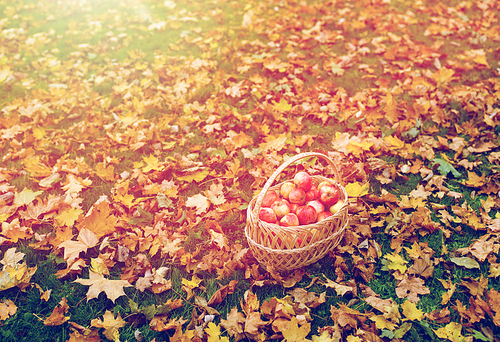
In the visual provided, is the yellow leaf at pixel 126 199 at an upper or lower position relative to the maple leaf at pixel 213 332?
upper

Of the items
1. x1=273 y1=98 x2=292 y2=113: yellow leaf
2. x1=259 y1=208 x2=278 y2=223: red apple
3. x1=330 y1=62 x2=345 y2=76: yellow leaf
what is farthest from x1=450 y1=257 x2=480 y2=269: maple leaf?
x1=330 y1=62 x2=345 y2=76: yellow leaf

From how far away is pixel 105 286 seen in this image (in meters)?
2.17

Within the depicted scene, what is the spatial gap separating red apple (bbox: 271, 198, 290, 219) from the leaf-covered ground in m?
0.38

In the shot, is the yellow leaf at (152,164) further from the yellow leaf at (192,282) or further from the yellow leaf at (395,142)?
the yellow leaf at (395,142)

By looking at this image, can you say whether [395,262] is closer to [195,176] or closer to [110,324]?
[195,176]

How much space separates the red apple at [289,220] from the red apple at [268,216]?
64 mm

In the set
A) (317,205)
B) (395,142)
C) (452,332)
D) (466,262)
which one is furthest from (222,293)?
(395,142)

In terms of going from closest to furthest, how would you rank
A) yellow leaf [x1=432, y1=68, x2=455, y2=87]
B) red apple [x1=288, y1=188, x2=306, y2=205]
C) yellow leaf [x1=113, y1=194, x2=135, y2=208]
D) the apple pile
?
the apple pile → red apple [x1=288, y1=188, x2=306, y2=205] → yellow leaf [x1=113, y1=194, x2=135, y2=208] → yellow leaf [x1=432, y1=68, x2=455, y2=87]

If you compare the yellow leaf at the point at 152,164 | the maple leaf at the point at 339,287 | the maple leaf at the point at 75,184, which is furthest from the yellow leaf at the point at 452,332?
the maple leaf at the point at 75,184

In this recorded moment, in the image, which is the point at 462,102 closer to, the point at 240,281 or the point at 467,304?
the point at 467,304

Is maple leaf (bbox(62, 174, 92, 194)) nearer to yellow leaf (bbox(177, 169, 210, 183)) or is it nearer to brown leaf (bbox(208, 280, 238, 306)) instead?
yellow leaf (bbox(177, 169, 210, 183))

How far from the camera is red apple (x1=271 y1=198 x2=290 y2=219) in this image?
2217 mm

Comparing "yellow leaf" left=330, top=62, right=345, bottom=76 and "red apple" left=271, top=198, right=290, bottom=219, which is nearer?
"red apple" left=271, top=198, right=290, bottom=219

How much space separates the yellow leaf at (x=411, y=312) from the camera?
197 cm
